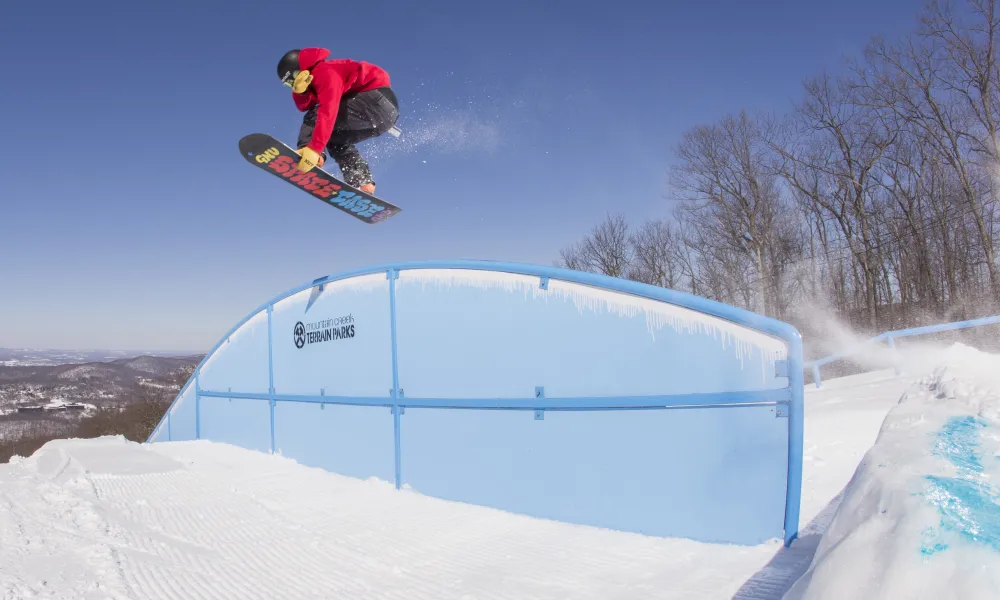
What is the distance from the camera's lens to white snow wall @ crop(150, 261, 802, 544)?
299 cm

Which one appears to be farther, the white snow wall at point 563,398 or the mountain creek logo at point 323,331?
the mountain creek logo at point 323,331

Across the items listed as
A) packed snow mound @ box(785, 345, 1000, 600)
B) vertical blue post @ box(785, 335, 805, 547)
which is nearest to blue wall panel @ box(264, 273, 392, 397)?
vertical blue post @ box(785, 335, 805, 547)

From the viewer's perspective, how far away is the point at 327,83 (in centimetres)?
429

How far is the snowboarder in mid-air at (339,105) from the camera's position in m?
4.27

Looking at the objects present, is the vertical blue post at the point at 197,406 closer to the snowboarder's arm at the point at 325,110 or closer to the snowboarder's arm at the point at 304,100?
the snowboarder's arm at the point at 304,100

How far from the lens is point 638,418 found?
341 cm

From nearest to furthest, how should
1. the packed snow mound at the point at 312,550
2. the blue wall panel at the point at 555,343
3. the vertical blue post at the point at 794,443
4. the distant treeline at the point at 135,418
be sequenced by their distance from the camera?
the packed snow mound at the point at 312,550 < the vertical blue post at the point at 794,443 < the blue wall panel at the point at 555,343 < the distant treeline at the point at 135,418

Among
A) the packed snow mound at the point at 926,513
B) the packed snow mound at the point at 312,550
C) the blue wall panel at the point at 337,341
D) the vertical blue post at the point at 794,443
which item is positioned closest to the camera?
the packed snow mound at the point at 926,513

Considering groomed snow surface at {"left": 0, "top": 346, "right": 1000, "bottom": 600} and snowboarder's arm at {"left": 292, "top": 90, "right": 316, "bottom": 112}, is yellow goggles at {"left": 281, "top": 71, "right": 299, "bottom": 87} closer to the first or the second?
snowboarder's arm at {"left": 292, "top": 90, "right": 316, "bottom": 112}

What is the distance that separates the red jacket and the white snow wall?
4.51 ft

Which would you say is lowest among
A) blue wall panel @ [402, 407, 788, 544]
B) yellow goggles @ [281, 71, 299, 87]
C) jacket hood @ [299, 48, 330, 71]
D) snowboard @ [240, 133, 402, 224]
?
blue wall panel @ [402, 407, 788, 544]

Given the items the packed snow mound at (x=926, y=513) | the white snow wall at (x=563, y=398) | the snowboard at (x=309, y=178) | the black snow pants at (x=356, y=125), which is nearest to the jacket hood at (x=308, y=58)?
the black snow pants at (x=356, y=125)

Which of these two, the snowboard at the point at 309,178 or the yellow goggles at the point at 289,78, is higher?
the yellow goggles at the point at 289,78

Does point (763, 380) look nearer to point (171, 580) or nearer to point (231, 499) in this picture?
point (171, 580)
